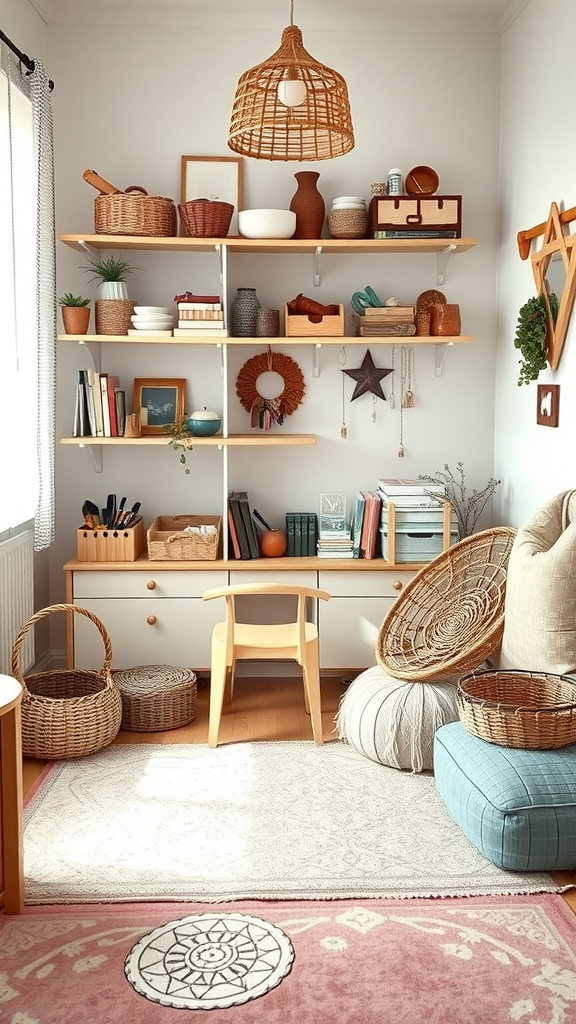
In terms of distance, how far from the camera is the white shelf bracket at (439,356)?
4434mm

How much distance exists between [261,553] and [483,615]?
1.19 meters

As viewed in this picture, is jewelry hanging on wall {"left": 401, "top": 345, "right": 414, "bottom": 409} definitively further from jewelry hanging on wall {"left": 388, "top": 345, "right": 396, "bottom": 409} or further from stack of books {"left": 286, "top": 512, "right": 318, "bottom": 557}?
stack of books {"left": 286, "top": 512, "right": 318, "bottom": 557}

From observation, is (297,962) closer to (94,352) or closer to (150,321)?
(150,321)

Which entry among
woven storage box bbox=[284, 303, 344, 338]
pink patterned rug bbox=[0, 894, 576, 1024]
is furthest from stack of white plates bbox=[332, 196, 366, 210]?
pink patterned rug bbox=[0, 894, 576, 1024]

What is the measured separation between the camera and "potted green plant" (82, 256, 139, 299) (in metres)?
4.20

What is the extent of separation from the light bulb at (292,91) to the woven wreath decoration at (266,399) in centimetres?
193

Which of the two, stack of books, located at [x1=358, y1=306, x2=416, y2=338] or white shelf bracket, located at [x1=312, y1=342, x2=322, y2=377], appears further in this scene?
white shelf bracket, located at [x1=312, y1=342, x2=322, y2=377]

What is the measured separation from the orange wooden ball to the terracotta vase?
50.4 inches

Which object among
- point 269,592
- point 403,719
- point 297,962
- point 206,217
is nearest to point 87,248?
point 206,217

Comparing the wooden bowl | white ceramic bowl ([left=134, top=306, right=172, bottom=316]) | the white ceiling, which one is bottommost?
white ceramic bowl ([left=134, top=306, right=172, bottom=316])

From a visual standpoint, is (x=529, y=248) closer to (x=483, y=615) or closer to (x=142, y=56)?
(x=483, y=615)

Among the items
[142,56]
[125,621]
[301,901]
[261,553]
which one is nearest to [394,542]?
[261,553]

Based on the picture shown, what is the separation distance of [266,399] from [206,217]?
0.85 m

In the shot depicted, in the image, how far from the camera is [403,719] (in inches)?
133
